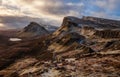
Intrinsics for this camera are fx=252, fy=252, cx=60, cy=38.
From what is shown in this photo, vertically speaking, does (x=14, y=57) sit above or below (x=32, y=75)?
below

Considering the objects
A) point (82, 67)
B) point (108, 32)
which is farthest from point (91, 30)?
point (82, 67)

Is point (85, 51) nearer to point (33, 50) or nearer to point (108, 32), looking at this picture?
point (108, 32)

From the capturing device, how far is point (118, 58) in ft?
203

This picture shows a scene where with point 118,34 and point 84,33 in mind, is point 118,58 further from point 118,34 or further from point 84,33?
point 84,33

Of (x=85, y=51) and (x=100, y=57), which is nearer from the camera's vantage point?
(x=100, y=57)

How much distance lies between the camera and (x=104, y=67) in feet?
180

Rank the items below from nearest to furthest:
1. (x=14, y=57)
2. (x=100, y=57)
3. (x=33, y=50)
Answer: (x=100, y=57) < (x=14, y=57) < (x=33, y=50)

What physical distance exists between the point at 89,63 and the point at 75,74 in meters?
9.99

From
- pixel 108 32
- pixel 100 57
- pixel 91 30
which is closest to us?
pixel 100 57

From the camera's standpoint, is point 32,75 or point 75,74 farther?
point 32,75

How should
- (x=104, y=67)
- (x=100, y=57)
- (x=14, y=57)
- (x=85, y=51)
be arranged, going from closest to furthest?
1. (x=104, y=67)
2. (x=100, y=57)
3. (x=85, y=51)
4. (x=14, y=57)

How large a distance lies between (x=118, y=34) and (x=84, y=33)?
3095cm

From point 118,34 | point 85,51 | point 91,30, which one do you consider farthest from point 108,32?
point 85,51

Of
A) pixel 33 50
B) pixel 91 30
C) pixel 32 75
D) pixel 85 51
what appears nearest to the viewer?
pixel 32 75
